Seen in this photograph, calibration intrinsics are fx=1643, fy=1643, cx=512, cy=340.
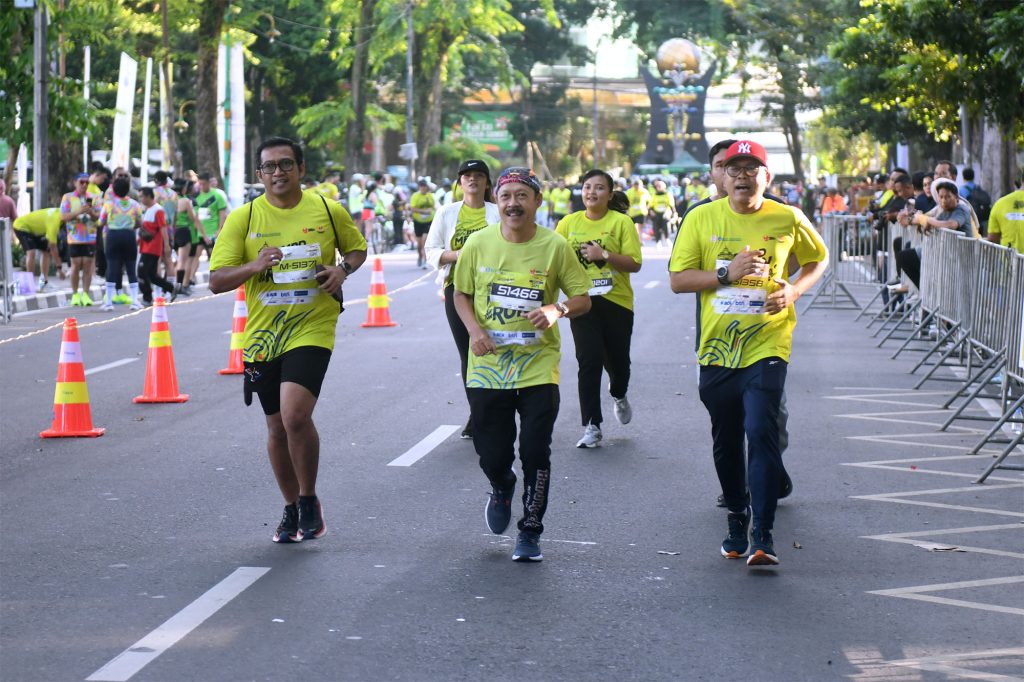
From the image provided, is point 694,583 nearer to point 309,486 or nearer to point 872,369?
point 309,486

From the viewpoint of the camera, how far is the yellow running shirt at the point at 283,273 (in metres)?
7.42

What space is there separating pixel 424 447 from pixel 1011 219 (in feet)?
21.7

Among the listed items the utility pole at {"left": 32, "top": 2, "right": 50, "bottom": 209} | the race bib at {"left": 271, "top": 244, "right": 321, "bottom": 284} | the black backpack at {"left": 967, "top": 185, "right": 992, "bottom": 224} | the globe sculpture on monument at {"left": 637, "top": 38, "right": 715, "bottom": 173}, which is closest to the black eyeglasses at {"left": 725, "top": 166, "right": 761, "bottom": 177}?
the race bib at {"left": 271, "top": 244, "right": 321, "bottom": 284}

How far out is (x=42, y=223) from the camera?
2466 cm

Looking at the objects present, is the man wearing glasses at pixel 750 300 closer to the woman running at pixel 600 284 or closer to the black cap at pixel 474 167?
the woman running at pixel 600 284

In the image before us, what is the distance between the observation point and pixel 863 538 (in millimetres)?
7836

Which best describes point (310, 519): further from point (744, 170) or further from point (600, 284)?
point (600, 284)

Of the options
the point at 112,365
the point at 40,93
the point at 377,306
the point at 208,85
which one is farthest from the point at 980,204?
the point at 208,85

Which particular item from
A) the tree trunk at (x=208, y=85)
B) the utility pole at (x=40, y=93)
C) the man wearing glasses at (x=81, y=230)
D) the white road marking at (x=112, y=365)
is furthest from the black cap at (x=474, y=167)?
the tree trunk at (x=208, y=85)

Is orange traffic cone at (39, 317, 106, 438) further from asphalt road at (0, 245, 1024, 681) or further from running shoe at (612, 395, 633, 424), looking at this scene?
running shoe at (612, 395, 633, 424)

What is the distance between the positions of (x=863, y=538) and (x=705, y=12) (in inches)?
3068

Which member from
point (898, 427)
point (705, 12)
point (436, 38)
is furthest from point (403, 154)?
point (898, 427)

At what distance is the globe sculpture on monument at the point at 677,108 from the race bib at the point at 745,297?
74460 millimetres

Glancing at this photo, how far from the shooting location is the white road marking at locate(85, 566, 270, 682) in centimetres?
549
